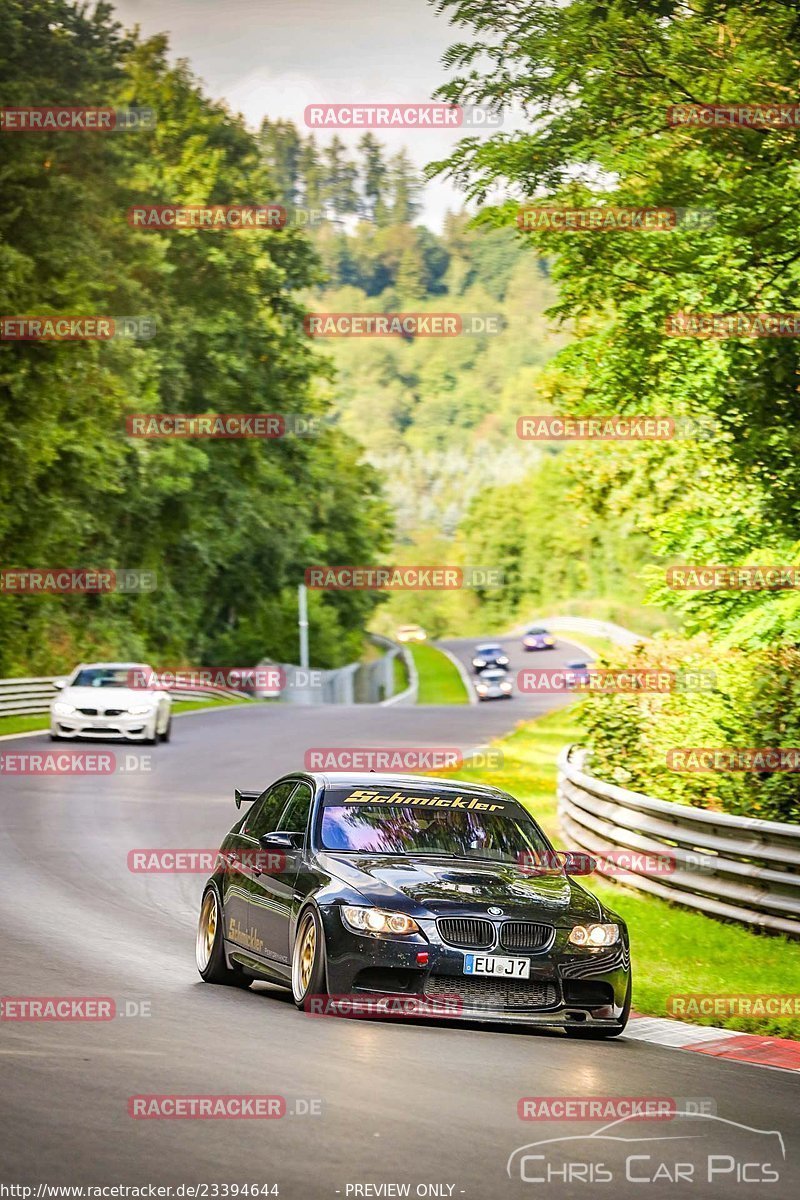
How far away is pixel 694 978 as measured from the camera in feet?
42.5

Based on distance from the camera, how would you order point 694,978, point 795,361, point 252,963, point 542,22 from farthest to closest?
point 542,22 → point 795,361 → point 694,978 → point 252,963

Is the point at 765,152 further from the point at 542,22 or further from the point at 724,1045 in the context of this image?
the point at 724,1045

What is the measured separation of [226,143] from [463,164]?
52.8m

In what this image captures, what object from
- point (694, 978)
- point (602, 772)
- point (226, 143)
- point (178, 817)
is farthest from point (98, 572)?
point (694, 978)

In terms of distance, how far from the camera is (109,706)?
1325 inches

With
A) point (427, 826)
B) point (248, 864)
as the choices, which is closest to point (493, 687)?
point (248, 864)

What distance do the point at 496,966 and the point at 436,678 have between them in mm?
94574

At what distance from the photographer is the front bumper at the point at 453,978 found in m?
10.1

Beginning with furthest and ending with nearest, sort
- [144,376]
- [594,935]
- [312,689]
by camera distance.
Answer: [312,689]
[144,376]
[594,935]

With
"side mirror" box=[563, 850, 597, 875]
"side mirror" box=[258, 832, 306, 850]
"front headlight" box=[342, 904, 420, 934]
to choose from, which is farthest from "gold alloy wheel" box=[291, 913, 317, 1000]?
"side mirror" box=[563, 850, 597, 875]

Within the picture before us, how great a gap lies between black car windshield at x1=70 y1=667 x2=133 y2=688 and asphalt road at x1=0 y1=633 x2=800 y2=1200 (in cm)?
1923

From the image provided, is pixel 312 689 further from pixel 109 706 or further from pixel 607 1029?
pixel 607 1029

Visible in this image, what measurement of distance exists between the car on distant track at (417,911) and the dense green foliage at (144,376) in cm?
3465

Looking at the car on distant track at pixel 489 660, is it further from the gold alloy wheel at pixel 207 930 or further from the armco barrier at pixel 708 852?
the gold alloy wheel at pixel 207 930
